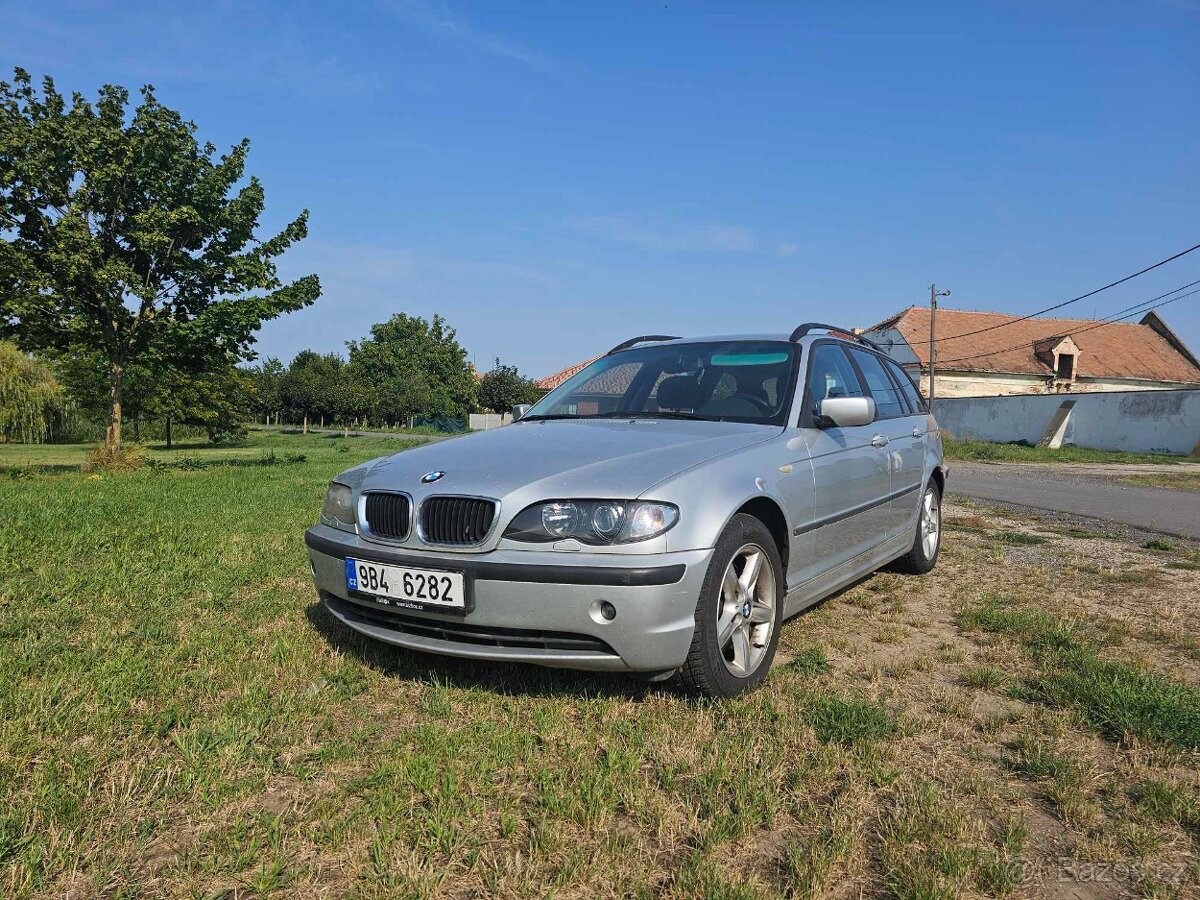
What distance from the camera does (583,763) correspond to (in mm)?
2354

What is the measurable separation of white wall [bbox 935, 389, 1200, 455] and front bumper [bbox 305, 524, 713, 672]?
98.3ft

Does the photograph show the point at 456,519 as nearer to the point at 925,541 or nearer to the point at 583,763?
the point at 583,763

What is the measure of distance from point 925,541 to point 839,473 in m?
2.09

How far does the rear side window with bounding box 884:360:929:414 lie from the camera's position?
5.71 m

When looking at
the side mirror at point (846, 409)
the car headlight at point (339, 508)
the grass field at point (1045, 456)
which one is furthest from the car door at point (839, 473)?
the grass field at point (1045, 456)

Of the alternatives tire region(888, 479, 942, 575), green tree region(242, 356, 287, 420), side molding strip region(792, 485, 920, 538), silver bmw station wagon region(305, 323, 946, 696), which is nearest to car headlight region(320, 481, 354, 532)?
silver bmw station wagon region(305, 323, 946, 696)

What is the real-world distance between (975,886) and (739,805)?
1.94 ft

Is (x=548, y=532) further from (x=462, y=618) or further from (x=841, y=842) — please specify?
(x=841, y=842)

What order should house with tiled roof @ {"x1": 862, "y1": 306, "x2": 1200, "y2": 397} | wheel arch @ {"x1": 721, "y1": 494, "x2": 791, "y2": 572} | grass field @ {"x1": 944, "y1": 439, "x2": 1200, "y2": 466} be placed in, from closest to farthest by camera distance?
wheel arch @ {"x1": 721, "y1": 494, "x2": 791, "y2": 572} → grass field @ {"x1": 944, "y1": 439, "x2": 1200, "y2": 466} → house with tiled roof @ {"x1": 862, "y1": 306, "x2": 1200, "y2": 397}

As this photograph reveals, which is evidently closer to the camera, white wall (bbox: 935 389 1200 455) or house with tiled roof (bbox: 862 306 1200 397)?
white wall (bbox: 935 389 1200 455)

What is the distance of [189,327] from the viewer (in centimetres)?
1600

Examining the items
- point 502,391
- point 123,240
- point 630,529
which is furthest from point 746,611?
point 502,391

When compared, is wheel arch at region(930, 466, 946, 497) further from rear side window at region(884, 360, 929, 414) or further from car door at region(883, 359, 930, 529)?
rear side window at region(884, 360, 929, 414)

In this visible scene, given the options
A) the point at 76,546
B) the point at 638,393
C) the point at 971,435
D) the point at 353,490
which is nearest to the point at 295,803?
the point at 353,490
